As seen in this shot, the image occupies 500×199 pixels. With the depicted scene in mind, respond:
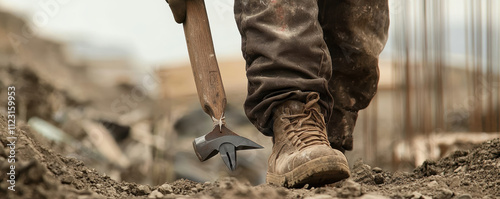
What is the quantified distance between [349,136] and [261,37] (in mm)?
830

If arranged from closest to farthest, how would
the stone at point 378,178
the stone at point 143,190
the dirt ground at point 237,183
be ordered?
the dirt ground at point 237,183
the stone at point 143,190
the stone at point 378,178

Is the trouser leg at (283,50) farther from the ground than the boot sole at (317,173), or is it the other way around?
the trouser leg at (283,50)

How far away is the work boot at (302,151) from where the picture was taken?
1.78 metres

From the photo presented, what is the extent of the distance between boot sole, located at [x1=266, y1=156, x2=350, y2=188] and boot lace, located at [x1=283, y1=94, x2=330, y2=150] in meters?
0.11

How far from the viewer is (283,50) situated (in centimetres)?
192

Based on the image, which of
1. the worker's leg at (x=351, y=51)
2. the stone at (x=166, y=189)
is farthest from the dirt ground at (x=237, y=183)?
the worker's leg at (x=351, y=51)

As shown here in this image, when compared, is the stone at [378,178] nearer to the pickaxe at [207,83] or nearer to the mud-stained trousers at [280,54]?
the mud-stained trousers at [280,54]

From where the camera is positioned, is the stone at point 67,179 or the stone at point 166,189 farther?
the stone at point 166,189

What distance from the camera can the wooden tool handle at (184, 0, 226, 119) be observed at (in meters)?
1.96

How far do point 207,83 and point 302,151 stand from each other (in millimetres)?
361

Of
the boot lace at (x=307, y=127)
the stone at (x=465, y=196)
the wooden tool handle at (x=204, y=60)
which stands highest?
the wooden tool handle at (x=204, y=60)

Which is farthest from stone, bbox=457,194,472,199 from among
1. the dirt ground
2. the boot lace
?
the boot lace

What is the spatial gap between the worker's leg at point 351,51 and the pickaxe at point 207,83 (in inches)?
22.1

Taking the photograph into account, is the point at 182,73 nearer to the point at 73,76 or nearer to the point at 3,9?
the point at 3,9
